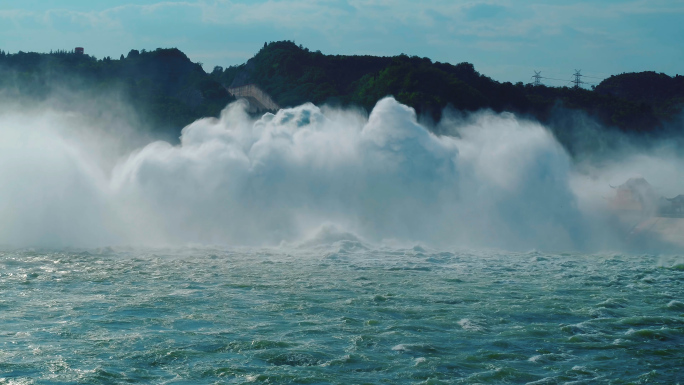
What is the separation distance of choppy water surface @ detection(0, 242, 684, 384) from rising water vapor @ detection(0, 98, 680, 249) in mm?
3805

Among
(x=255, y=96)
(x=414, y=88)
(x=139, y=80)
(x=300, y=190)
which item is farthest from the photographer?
(x=255, y=96)

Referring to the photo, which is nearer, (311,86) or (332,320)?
(332,320)

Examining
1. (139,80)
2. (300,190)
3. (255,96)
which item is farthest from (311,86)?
(300,190)

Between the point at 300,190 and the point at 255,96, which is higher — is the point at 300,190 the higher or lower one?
the lower one

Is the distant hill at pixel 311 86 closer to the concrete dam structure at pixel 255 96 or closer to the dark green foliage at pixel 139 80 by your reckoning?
the dark green foliage at pixel 139 80

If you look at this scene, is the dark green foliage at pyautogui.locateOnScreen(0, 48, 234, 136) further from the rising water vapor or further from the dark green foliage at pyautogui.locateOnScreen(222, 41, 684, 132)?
the rising water vapor

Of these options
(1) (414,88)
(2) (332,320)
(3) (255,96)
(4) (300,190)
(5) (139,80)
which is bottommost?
(2) (332,320)

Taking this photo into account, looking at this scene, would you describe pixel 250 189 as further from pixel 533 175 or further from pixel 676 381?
pixel 676 381

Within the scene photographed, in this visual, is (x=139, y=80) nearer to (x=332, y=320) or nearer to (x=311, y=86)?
(x=311, y=86)

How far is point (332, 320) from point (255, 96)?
6144 cm

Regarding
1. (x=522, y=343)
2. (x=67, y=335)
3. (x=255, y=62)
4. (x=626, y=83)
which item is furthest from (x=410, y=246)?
(x=626, y=83)

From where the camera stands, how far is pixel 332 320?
51.9 ft

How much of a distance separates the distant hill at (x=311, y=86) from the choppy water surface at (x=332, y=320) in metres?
34.8

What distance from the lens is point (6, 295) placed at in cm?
1766
